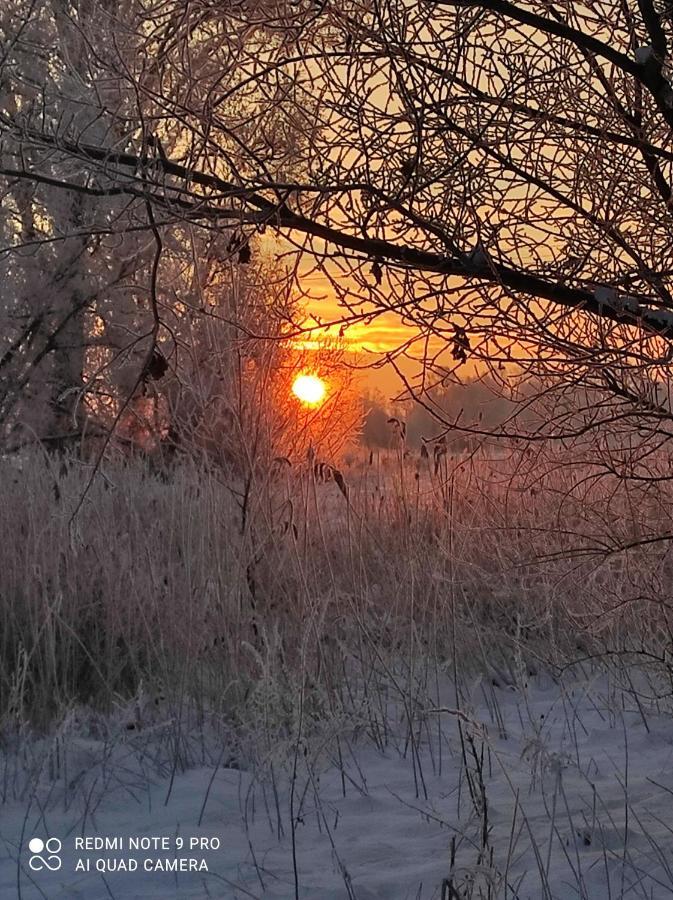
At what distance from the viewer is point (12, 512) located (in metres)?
6.03

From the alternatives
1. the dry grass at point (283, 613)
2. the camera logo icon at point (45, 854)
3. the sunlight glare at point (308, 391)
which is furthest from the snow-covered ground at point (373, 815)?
the sunlight glare at point (308, 391)

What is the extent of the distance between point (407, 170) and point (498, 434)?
83 centimetres

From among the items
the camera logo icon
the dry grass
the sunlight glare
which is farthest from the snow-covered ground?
the sunlight glare

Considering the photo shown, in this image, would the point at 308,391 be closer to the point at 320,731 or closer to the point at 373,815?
the point at 320,731

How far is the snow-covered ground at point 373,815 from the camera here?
2.57 metres

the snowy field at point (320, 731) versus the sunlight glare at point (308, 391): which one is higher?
the sunlight glare at point (308, 391)

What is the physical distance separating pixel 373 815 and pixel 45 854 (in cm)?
94

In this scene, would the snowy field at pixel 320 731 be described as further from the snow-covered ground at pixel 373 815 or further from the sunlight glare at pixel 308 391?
the sunlight glare at pixel 308 391

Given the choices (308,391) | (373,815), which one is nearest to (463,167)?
(373,815)

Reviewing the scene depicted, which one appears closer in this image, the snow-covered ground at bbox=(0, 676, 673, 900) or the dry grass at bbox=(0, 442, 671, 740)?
Answer: the snow-covered ground at bbox=(0, 676, 673, 900)

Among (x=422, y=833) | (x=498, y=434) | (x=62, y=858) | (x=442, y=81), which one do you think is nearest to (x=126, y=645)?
(x=62, y=858)

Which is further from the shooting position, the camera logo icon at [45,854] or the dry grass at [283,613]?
the dry grass at [283,613]

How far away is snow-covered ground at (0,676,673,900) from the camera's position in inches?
101

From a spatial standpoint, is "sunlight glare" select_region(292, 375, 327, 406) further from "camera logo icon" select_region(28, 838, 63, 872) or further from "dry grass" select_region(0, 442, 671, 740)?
"camera logo icon" select_region(28, 838, 63, 872)
